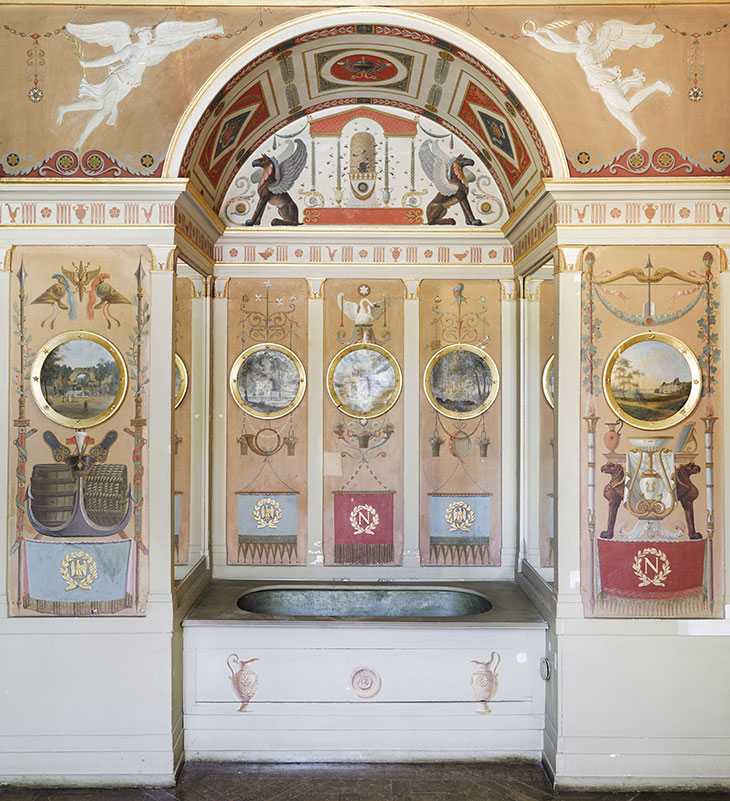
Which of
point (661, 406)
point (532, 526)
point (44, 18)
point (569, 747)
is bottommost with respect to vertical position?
point (569, 747)

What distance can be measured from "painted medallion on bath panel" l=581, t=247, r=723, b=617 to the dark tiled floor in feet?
4.77

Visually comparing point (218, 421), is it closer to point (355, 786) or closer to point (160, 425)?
point (160, 425)

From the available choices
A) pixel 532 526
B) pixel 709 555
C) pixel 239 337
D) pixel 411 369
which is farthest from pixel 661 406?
pixel 239 337

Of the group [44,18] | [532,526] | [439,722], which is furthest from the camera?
[532,526]

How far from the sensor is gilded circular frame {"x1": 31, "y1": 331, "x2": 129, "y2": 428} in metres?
4.85

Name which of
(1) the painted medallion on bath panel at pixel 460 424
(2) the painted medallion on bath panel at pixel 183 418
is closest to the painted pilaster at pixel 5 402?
(2) the painted medallion on bath panel at pixel 183 418

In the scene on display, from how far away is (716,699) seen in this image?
186 inches

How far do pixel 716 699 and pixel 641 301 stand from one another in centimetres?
288

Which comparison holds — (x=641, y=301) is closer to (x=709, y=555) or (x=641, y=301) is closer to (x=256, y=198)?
(x=709, y=555)

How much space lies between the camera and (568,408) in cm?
484

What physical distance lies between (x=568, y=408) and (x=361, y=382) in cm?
223

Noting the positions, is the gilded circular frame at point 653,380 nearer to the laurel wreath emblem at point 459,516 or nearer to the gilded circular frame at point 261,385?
the laurel wreath emblem at point 459,516

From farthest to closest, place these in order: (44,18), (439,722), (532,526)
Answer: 1. (532,526)
2. (439,722)
3. (44,18)

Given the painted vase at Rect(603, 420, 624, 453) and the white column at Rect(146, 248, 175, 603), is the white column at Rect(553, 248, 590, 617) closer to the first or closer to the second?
the painted vase at Rect(603, 420, 624, 453)
